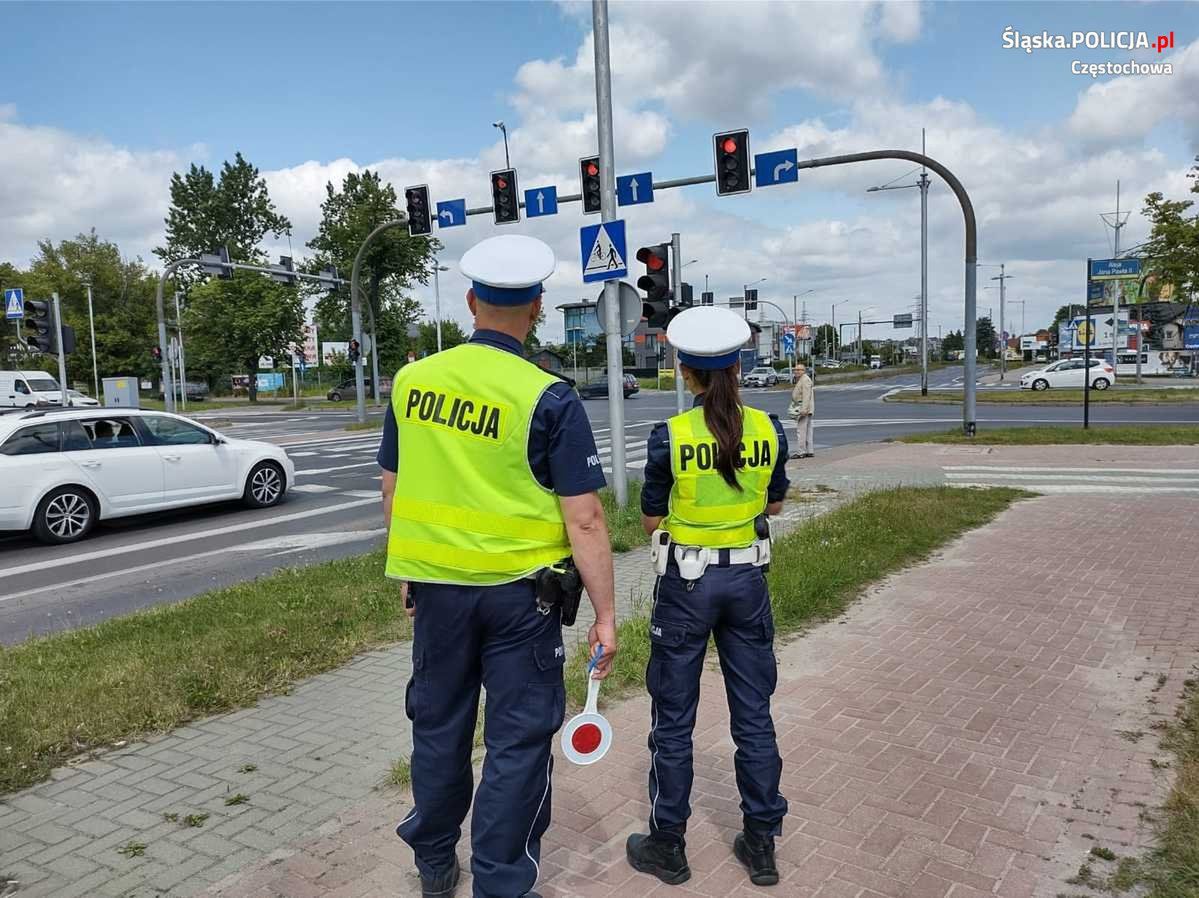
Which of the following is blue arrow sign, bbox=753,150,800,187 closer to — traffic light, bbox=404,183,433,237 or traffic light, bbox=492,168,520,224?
traffic light, bbox=492,168,520,224

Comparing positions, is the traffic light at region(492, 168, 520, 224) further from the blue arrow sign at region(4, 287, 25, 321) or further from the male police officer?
the male police officer

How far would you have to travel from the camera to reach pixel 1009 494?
10.9 meters

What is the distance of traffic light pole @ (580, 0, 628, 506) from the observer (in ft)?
30.5

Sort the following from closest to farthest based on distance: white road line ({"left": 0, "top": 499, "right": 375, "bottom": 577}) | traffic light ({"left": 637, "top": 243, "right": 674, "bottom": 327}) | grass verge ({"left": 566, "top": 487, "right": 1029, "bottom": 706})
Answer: grass verge ({"left": 566, "top": 487, "right": 1029, "bottom": 706}), white road line ({"left": 0, "top": 499, "right": 375, "bottom": 577}), traffic light ({"left": 637, "top": 243, "right": 674, "bottom": 327})

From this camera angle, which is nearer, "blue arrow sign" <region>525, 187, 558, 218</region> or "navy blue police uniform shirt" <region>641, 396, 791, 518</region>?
"navy blue police uniform shirt" <region>641, 396, 791, 518</region>

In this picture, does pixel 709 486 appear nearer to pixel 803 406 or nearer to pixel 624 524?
pixel 624 524

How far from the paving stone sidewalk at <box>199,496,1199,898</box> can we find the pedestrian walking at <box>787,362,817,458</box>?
30.7 ft

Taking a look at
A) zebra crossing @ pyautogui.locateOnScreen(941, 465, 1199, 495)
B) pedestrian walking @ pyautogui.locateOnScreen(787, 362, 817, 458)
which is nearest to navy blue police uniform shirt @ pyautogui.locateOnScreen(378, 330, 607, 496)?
zebra crossing @ pyautogui.locateOnScreen(941, 465, 1199, 495)

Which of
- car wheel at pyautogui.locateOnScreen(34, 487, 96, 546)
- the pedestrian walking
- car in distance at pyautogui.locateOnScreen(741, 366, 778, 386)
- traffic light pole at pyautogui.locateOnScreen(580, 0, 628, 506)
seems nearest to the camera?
traffic light pole at pyautogui.locateOnScreen(580, 0, 628, 506)

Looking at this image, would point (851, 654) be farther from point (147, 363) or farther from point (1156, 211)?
point (147, 363)

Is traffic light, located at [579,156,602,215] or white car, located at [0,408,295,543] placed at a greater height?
traffic light, located at [579,156,602,215]

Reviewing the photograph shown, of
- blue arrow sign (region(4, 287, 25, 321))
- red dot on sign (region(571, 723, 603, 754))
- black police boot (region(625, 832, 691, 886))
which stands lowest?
black police boot (region(625, 832, 691, 886))

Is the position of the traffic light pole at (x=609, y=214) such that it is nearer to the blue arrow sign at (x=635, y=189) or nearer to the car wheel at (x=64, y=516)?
the blue arrow sign at (x=635, y=189)

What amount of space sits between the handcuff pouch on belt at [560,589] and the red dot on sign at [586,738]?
1.26 feet
